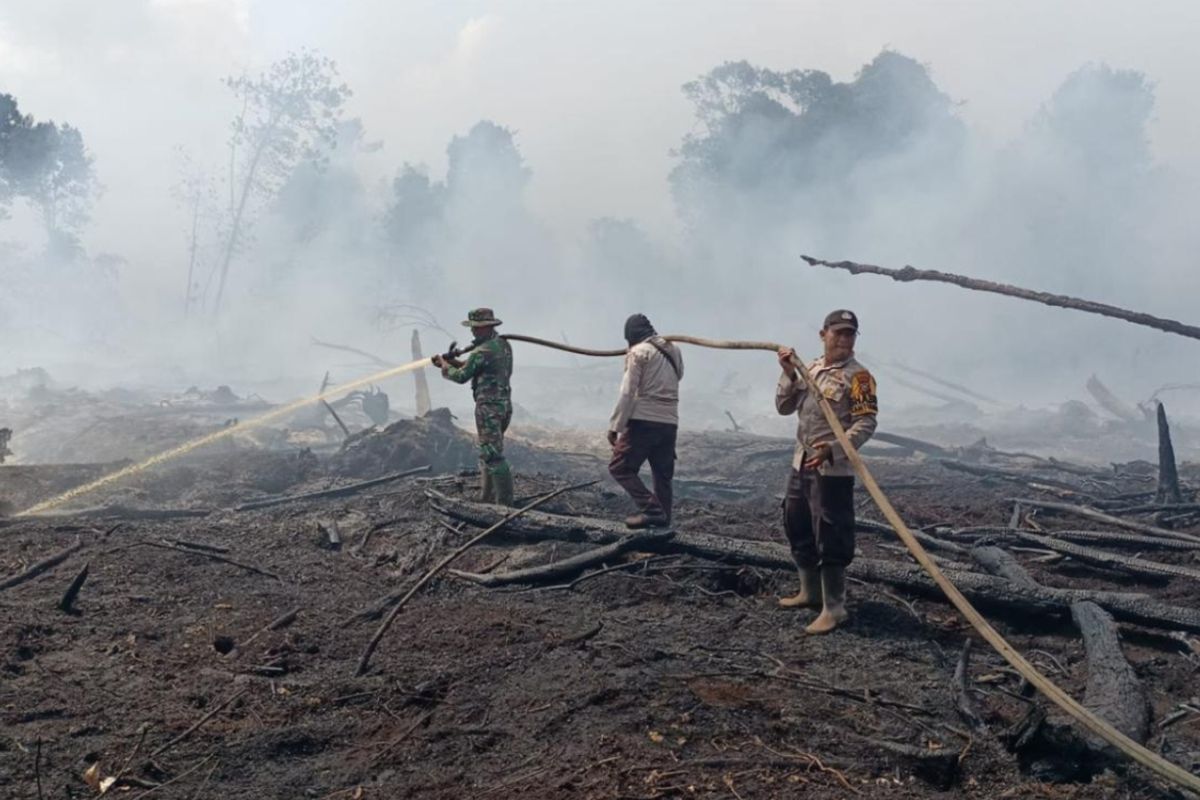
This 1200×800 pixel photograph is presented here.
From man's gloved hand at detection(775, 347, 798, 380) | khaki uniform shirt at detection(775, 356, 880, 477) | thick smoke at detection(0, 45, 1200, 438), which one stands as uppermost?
thick smoke at detection(0, 45, 1200, 438)

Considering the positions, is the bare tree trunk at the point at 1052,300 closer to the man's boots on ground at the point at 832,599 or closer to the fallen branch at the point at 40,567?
the man's boots on ground at the point at 832,599

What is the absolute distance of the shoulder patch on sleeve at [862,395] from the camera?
5.29 metres

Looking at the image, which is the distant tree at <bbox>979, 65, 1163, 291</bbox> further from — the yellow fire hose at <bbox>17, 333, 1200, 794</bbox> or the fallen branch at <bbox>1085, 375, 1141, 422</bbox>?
the yellow fire hose at <bbox>17, 333, 1200, 794</bbox>

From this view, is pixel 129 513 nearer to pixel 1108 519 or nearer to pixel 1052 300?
pixel 1052 300

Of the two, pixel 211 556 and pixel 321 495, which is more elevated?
pixel 321 495

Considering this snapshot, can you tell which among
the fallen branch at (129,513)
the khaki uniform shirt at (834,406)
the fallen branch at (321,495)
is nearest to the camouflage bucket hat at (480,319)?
the fallen branch at (321,495)

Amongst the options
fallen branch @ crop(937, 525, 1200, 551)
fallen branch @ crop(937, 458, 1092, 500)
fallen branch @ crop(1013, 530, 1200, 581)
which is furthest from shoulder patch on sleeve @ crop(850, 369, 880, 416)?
fallen branch @ crop(937, 458, 1092, 500)

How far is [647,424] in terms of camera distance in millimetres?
7453

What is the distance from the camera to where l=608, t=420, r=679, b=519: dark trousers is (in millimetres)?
7418

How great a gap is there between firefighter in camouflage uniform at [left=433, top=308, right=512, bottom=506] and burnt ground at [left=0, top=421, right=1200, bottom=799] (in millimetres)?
688

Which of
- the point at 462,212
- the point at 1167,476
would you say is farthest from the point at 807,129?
the point at 1167,476

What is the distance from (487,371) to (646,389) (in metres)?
1.68

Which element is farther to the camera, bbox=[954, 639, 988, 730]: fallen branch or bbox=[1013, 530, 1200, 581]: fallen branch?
bbox=[1013, 530, 1200, 581]: fallen branch

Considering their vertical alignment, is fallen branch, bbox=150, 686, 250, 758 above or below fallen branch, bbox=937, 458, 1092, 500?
below
